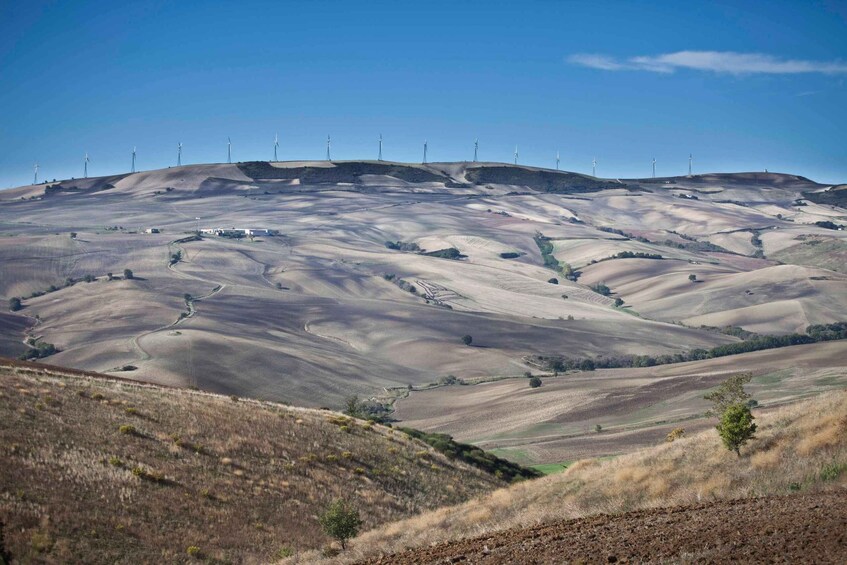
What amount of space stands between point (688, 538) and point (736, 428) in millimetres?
13744

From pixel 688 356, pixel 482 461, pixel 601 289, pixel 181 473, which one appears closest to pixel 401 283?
pixel 601 289

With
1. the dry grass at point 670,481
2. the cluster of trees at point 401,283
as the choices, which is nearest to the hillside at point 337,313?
the cluster of trees at point 401,283

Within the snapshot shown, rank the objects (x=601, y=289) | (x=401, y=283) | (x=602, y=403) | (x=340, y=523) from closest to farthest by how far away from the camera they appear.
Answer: (x=340, y=523) → (x=602, y=403) → (x=401, y=283) → (x=601, y=289)

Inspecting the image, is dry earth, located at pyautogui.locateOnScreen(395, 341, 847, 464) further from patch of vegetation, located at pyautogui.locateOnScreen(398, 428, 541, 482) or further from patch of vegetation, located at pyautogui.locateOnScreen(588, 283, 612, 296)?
patch of vegetation, located at pyautogui.locateOnScreen(588, 283, 612, 296)

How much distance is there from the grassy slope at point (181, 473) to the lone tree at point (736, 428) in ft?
48.3

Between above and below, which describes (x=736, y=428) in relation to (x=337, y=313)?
above

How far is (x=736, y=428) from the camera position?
2967 cm

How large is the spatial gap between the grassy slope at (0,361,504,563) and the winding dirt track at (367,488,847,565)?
11.0 meters

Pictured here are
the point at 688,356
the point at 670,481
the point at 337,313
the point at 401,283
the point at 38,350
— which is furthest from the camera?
the point at 401,283

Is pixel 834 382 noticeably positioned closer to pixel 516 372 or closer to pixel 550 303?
pixel 516 372

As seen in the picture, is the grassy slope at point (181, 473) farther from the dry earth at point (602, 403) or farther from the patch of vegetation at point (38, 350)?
the patch of vegetation at point (38, 350)

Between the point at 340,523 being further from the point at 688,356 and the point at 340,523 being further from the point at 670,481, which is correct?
the point at 688,356

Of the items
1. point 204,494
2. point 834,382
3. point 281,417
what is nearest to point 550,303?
point 834,382

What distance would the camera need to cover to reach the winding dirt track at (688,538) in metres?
15.7
